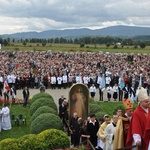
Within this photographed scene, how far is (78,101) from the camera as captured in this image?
665 inches

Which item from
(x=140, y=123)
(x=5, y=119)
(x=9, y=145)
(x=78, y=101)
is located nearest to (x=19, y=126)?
(x=5, y=119)

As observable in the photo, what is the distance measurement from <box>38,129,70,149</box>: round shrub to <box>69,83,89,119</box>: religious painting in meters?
4.45

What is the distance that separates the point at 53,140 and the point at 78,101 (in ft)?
16.5

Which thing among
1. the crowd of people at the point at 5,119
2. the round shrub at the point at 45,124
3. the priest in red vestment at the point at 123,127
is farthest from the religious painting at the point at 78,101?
the priest in red vestment at the point at 123,127

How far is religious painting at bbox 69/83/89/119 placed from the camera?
1684 cm

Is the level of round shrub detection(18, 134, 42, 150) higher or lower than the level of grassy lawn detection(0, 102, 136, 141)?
higher

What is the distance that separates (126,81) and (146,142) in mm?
21601

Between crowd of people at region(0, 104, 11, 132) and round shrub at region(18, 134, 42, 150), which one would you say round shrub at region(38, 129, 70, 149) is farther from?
crowd of people at region(0, 104, 11, 132)

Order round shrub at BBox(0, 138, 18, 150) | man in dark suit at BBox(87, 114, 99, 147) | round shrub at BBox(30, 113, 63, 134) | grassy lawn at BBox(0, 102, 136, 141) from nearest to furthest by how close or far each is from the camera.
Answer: round shrub at BBox(0, 138, 18, 150)
man in dark suit at BBox(87, 114, 99, 147)
round shrub at BBox(30, 113, 63, 134)
grassy lawn at BBox(0, 102, 136, 141)

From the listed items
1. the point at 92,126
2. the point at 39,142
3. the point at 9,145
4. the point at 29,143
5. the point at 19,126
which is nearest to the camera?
the point at 9,145

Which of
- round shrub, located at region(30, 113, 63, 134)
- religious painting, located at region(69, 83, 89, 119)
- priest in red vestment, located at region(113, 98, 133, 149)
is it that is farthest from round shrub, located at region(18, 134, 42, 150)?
religious painting, located at region(69, 83, 89, 119)

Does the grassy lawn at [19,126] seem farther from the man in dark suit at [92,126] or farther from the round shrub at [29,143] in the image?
the man in dark suit at [92,126]

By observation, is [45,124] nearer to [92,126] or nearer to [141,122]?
[92,126]

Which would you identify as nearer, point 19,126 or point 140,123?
point 140,123
